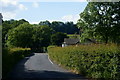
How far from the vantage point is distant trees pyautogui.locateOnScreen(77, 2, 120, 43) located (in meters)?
41.4

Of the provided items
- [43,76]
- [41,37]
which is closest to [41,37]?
[41,37]

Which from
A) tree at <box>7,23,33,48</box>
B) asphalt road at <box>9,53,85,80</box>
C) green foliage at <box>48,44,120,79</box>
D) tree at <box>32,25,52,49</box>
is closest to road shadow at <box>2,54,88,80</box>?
asphalt road at <box>9,53,85,80</box>

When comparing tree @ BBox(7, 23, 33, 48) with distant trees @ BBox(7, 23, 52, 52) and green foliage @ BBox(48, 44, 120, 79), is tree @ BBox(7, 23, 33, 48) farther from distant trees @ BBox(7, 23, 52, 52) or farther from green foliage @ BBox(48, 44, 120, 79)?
green foliage @ BBox(48, 44, 120, 79)

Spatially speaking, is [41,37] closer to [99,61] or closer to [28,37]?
[28,37]

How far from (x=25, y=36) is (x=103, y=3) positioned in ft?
187

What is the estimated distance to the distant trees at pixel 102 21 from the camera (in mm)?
41375

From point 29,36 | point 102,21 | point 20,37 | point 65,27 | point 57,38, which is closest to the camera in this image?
point 102,21

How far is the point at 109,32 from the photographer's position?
135 feet

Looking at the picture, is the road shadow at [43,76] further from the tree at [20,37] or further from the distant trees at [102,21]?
the tree at [20,37]

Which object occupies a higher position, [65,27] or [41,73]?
[65,27]

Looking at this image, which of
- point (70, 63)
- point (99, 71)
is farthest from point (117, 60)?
point (70, 63)

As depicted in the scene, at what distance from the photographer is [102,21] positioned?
137ft

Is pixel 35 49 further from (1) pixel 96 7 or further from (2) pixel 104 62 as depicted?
(2) pixel 104 62

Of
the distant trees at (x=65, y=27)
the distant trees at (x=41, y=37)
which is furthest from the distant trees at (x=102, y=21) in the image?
the distant trees at (x=65, y=27)
